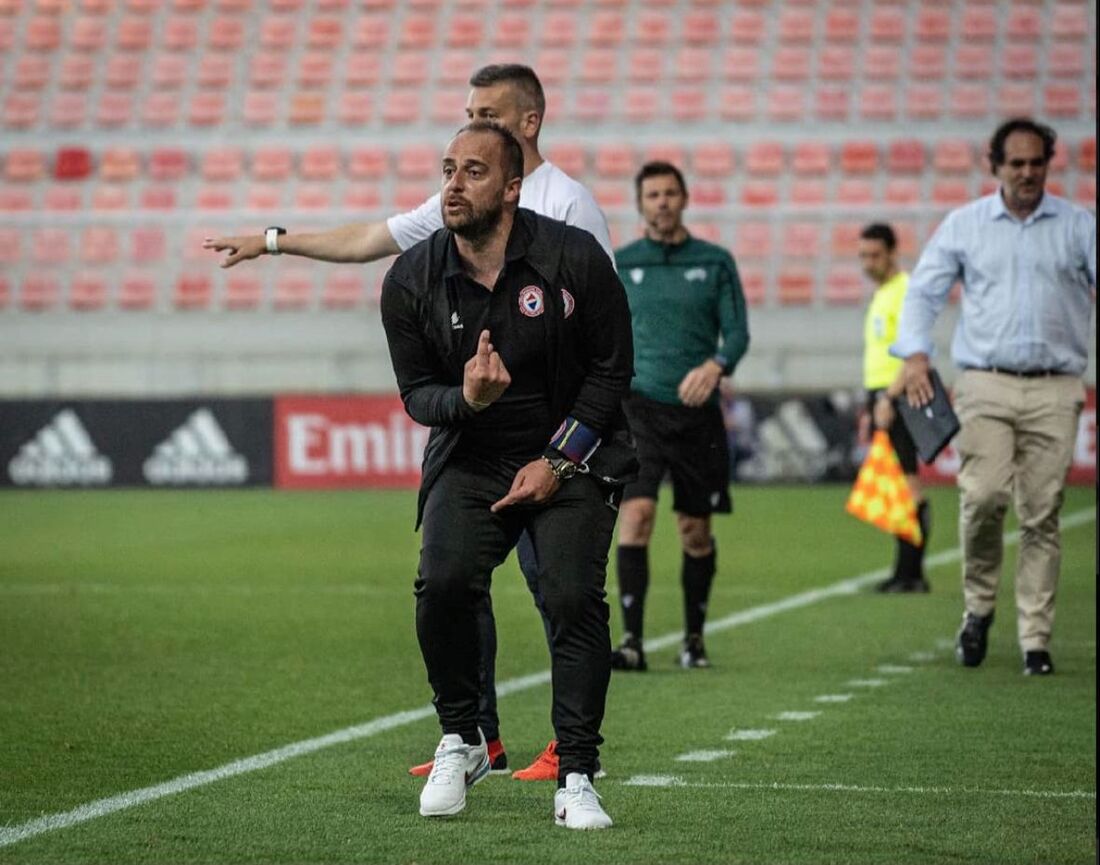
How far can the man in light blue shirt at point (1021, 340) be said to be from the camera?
9.16 metres

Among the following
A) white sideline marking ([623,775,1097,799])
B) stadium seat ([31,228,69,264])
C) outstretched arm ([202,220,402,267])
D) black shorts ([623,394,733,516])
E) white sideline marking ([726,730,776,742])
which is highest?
outstretched arm ([202,220,402,267])

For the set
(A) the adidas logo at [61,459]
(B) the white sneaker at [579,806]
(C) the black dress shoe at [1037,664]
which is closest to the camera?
(B) the white sneaker at [579,806]

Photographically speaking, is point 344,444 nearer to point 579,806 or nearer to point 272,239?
point 272,239

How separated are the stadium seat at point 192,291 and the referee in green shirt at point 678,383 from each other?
56.3 feet

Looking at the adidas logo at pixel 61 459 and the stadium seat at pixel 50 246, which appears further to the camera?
the stadium seat at pixel 50 246

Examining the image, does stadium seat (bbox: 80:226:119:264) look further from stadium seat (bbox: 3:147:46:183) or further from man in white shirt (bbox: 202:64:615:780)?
man in white shirt (bbox: 202:64:615:780)

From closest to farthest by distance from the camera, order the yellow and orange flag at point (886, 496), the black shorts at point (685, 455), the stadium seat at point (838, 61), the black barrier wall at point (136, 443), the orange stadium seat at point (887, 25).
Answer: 1. the black shorts at point (685, 455)
2. the yellow and orange flag at point (886, 496)
3. the black barrier wall at point (136, 443)
4. the stadium seat at point (838, 61)
5. the orange stadium seat at point (887, 25)

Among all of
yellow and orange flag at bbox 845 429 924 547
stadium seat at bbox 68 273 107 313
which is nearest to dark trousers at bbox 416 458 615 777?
yellow and orange flag at bbox 845 429 924 547

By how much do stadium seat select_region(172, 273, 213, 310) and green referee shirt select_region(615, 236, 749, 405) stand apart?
17.2 m

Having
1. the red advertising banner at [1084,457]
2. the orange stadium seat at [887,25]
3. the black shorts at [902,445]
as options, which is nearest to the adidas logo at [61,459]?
the red advertising banner at [1084,457]

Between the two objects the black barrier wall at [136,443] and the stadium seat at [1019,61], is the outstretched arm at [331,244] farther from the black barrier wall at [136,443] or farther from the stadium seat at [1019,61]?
the stadium seat at [1019,61]

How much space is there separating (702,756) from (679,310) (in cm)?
333

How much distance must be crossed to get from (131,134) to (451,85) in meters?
4.11

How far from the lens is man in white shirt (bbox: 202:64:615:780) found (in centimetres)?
663
